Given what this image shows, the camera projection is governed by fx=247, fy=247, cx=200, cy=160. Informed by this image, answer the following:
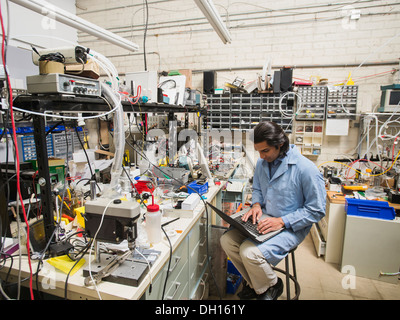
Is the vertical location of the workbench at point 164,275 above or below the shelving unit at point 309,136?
below

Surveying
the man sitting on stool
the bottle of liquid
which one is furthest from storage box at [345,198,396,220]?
the bottle of liquid

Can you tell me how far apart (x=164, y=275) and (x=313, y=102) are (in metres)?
3.20

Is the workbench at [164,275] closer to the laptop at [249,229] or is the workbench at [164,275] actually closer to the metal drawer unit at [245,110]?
the laptop at [249,229]

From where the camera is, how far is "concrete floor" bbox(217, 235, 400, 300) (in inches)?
78.8

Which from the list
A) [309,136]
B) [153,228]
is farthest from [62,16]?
[309,136]

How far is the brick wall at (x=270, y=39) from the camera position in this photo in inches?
134

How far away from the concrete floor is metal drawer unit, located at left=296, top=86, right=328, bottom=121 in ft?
6.44

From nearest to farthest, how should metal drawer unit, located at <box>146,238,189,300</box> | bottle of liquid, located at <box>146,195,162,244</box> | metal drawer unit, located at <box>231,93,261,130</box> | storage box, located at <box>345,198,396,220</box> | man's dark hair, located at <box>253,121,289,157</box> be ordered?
1. metal drawer unit, located at <box>146,238,189,300</box>
2. bottle of liquid, located at <box>146,195,162,244</box>
3. man's dark hair, located at <box>253,121,289,157</box>
4. storage box, located at <box>345,198,396,220</box>
5. metal drawer unit, located at <box>231,93,261,130</box>

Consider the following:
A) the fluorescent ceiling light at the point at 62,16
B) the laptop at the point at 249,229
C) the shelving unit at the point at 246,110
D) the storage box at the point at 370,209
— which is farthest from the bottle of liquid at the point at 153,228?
the shelving unit at the point at 246,110

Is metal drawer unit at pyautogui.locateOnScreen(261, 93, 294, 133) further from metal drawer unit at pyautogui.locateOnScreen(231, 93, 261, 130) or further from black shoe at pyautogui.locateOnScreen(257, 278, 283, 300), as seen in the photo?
black shoe at pyautogui.locateOnScreen(257, 278, 283, 300)

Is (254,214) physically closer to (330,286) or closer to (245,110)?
(330,286)

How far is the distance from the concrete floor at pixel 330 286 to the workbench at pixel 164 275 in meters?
0.59

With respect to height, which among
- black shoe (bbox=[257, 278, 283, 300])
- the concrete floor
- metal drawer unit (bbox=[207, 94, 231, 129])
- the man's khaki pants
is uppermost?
metal drawer unit (bbox=[207, 94, 231, 129])
